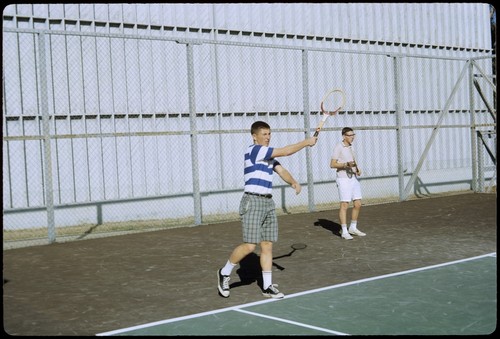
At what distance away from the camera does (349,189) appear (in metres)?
11.5

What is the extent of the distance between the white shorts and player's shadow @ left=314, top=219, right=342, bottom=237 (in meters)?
0.88

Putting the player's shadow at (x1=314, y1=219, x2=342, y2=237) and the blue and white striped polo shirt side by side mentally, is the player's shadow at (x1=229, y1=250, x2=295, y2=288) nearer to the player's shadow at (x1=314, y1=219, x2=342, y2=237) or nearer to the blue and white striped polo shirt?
the blue and white striped polo shirt

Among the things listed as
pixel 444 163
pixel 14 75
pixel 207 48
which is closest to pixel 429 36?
pixel 444 163

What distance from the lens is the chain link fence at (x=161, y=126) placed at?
13938mm

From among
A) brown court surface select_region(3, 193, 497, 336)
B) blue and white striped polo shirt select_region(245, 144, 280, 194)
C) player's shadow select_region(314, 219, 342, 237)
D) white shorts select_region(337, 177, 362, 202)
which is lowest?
player's shadow select_region(314, 219, 342, 237)

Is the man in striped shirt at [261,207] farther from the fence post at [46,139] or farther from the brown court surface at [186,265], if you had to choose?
the fence post at [46,139]

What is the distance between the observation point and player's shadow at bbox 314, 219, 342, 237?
40.9 ft

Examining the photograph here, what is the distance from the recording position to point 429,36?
863 inches

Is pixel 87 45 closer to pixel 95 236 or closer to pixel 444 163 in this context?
pixel 95 236

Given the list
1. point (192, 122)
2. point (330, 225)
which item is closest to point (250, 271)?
point (330, 225)

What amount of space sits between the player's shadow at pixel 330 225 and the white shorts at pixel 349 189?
88cm

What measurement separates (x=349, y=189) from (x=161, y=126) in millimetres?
6056

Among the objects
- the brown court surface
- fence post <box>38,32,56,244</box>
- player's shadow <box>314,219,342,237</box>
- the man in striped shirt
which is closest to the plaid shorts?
the man in striped shirt

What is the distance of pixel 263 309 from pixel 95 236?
6.73 metres
